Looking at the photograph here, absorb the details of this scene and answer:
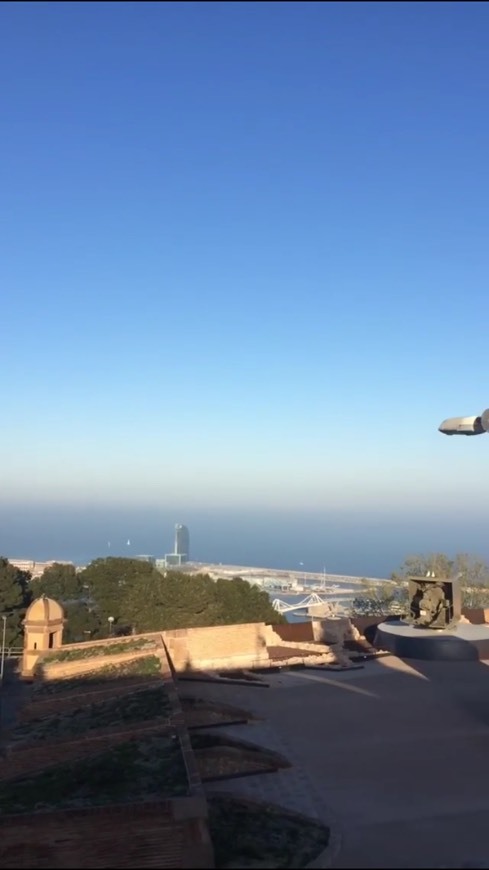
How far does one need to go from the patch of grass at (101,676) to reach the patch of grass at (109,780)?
5392 mm

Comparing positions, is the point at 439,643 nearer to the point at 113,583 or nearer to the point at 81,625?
the point at 81,625

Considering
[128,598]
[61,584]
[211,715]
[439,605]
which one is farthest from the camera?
[61,584]

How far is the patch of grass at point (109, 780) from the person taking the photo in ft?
26.5

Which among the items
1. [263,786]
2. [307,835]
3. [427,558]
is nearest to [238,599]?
[427,558]

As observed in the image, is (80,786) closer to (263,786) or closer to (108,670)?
(263,786)

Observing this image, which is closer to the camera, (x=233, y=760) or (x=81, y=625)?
(x=233, y=760)

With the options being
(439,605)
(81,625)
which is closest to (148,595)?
(81,625)

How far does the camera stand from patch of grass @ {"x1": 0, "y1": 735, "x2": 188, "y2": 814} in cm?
807

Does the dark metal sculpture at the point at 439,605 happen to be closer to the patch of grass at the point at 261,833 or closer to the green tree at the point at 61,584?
the patch of grass at the point at 261,833

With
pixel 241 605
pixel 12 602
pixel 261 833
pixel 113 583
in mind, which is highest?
pixel 113 583

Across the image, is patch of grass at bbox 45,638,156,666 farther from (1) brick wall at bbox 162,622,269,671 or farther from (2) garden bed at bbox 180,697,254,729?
(2) garden bed at bbox 180,697,254,729

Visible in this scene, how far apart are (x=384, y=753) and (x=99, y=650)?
10.2 meters

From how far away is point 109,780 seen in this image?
8.96 m

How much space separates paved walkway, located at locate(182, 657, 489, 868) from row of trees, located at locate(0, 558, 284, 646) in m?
9.94
